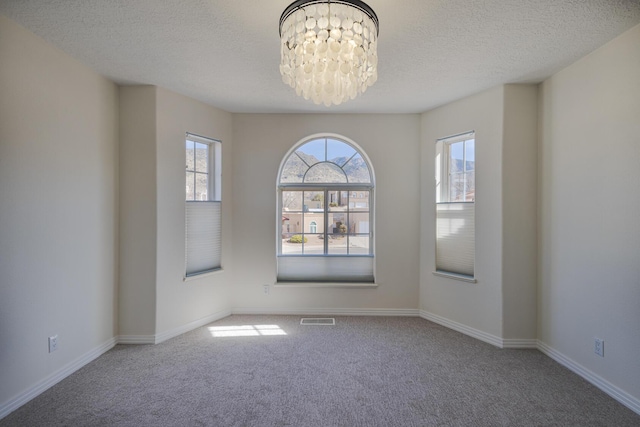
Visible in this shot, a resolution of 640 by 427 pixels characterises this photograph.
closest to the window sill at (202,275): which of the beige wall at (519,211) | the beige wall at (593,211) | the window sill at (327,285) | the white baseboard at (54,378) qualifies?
the window sill at (327,285)

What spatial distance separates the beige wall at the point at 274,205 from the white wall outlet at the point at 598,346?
175 cm

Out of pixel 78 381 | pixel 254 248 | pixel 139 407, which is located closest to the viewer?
pixel 139 407

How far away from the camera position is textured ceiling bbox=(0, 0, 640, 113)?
1807mm

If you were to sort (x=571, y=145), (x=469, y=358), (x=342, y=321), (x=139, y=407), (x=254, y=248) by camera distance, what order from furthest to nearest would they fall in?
(x=254, y=248), (x=342, y=321), (x=469, y=358), (x=571, y=145), (x=139, y=407)

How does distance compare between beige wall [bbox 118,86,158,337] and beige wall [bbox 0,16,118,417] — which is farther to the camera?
beige wall [bbox 118,86,158,337]

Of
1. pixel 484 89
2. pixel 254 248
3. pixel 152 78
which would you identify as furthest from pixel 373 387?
pixel 152 78

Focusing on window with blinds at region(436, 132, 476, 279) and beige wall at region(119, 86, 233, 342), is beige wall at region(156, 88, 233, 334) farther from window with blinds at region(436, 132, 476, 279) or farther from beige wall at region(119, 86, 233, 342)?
window with blinds at region(436, 132, 476, 279)

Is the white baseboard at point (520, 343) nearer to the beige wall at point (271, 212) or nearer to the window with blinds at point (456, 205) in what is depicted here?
the beige wall at point (271, 212)

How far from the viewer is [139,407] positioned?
2.00m

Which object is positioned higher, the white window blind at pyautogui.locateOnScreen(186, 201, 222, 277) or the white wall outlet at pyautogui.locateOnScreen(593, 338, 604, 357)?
the white window blind at pyautogui.locateOnScreen(186, 201, 222, 277)

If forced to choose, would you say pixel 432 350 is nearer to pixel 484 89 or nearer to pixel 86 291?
pixel 484 89

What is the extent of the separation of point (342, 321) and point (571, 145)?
2894 millimetres

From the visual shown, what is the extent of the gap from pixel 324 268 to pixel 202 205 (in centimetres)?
175

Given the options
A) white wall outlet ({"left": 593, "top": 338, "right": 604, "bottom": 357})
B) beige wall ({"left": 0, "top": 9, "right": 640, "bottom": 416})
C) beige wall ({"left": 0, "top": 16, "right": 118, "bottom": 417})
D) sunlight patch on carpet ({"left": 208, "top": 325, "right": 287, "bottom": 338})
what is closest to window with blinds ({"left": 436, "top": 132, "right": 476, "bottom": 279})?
beige wall ({"left": 0, "top": 9, "right": 640, "bottom": 416})
